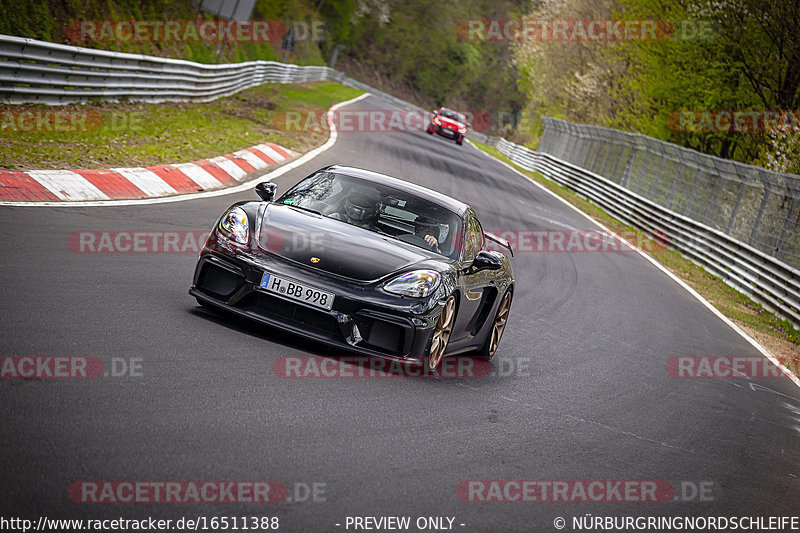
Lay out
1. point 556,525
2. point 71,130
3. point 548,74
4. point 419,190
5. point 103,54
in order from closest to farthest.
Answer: point 556,525, point 419,190, point 71,130, point 103,54, point 548,74

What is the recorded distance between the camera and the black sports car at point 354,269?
20.8 feet

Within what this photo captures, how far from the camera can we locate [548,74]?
58.6 metres

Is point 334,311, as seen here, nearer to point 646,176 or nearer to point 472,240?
point 472,240

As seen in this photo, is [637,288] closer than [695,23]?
Yes

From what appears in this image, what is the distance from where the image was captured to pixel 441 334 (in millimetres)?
6945

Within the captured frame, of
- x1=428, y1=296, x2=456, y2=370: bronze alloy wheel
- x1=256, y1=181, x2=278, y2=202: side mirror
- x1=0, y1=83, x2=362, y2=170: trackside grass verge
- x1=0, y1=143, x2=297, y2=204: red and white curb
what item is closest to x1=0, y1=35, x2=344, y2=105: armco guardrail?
x1=0, y1=83, x2=362, y2=170: trackside grass verge

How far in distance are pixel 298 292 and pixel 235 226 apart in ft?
2.64

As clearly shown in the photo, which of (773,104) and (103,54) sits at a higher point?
(773,104)

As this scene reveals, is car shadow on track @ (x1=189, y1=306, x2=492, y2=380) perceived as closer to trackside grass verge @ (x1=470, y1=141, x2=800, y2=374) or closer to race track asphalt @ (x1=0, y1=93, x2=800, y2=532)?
race track asphalt @ (x1=0, y1=93, x2=800, y2=532)

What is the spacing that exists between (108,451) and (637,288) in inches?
508

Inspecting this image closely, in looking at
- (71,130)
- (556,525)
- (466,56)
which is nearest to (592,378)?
(556,525)

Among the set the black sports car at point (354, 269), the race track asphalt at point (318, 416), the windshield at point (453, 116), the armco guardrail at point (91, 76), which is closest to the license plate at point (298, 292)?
the black sports car at point (354, 269)

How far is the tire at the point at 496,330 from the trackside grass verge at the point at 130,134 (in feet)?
18.6

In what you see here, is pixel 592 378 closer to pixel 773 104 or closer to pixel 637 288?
pixel 637 288
